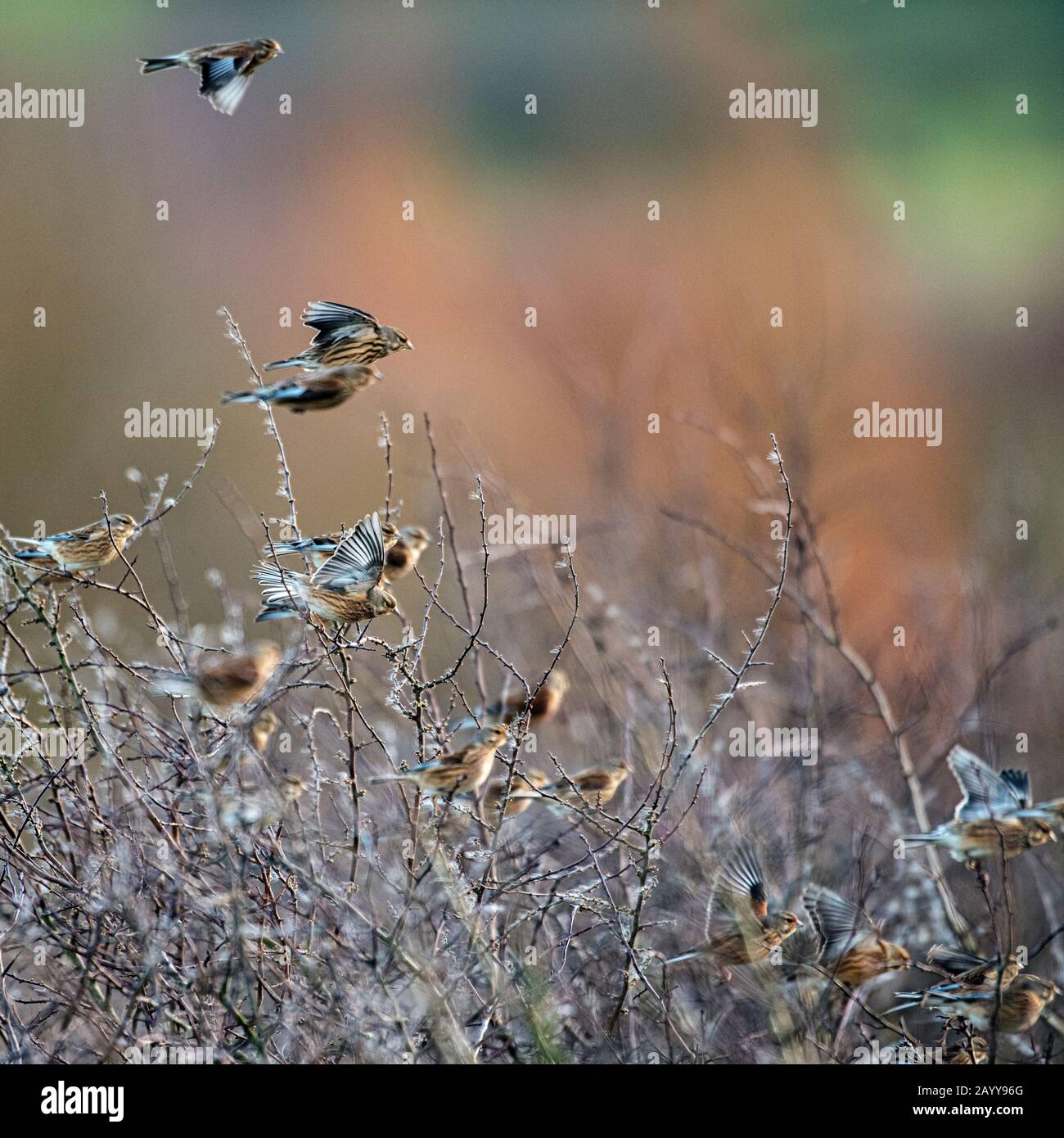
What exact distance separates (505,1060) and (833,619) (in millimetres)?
2280

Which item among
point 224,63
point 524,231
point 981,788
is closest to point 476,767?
point 981,788

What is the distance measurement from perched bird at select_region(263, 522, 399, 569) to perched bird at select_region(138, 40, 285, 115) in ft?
5.32

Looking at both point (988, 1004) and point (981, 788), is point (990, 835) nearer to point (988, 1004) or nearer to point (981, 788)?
point (981, 788)

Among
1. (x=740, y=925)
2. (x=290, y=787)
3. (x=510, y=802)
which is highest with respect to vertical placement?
(x=290, y=787)

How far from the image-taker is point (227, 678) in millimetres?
3412

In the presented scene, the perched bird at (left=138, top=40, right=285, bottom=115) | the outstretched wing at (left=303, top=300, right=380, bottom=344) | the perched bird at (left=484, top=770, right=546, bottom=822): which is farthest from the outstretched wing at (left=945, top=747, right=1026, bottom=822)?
the perched bird at (left=138, top=40, right=285, bottom=115)

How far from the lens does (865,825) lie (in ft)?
16.5

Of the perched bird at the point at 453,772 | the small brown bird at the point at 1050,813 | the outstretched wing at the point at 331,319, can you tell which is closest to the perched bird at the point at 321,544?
the perched bird at the point at 453,772

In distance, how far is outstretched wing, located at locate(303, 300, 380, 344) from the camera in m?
3.78

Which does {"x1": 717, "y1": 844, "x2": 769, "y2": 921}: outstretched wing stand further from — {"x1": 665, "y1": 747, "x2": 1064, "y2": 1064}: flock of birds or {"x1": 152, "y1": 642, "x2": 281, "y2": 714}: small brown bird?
{"x1": 152, "y1": 642, "x2": 281, "y2": 714}: small brown bird

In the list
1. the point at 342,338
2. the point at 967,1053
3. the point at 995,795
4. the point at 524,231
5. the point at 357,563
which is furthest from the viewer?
the point at 524,231

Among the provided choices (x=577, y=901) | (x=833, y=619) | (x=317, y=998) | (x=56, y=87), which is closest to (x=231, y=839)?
(x=317, y=998)

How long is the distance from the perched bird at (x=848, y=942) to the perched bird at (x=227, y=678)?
1.77m

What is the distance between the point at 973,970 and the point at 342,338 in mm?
2636
